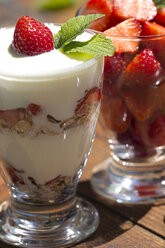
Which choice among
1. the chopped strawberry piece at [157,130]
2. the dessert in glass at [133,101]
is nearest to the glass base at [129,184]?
the dessert in glass at [133,101]

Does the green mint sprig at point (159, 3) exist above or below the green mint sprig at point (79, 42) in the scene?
above

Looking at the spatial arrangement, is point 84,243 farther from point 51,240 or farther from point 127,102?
point 127,102

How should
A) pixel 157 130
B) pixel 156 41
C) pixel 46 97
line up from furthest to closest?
pixel 157 130 → pixel 156 41 → pixel 46 97

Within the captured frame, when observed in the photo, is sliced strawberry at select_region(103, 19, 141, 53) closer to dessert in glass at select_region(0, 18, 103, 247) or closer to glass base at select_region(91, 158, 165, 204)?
dessert in glass at select_region(0, 18, 103, 247)

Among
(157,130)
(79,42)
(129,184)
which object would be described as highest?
(79,42)

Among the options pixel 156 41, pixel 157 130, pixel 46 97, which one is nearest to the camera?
pixel 46 97

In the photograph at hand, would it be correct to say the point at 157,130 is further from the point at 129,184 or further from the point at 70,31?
the point at 70,31

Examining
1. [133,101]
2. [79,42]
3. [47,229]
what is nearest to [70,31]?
[79,42]

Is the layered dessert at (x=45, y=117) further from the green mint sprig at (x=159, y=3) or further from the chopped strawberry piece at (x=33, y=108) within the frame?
the green mint sprig at (x=159, y=3)
